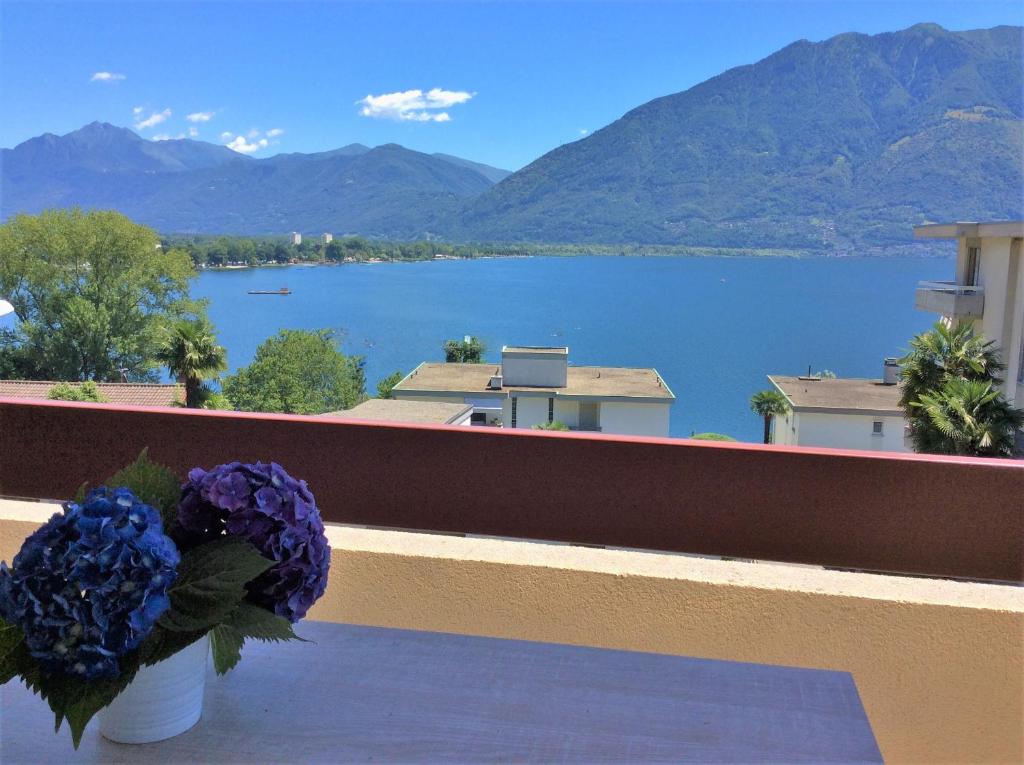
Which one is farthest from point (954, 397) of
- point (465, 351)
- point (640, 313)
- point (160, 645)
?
point (640, 313)

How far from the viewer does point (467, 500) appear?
2082mm

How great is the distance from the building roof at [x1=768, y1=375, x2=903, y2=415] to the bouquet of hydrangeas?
77.0 feet

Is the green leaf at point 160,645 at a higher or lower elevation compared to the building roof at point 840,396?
higher

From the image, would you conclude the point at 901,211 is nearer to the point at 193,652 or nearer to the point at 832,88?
the point at 832,88

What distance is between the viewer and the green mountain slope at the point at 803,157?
86.4 meters

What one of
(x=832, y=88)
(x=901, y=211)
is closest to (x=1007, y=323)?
(x=901, y=211)

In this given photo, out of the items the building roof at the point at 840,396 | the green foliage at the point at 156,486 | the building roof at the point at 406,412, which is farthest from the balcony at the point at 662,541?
the building roof at the point at 840,396

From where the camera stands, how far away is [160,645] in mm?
772

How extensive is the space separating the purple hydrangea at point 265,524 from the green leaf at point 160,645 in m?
0.08

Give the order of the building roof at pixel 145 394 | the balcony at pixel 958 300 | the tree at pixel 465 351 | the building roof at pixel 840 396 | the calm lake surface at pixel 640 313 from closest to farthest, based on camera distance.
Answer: the balcony at pixel 958 300
the building roof at pixel 145 394
the building roof at pixel 840 396
the tree at pixel 465 351
the calm lake surface at pixel 640 313

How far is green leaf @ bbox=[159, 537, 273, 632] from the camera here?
0.78 metres

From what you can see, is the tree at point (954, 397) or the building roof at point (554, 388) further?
the building roof at point (554, 388)

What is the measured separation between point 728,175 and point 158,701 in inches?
4729

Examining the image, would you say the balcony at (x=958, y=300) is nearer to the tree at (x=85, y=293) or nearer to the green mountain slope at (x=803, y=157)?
the tree at (x=85, y=293)
